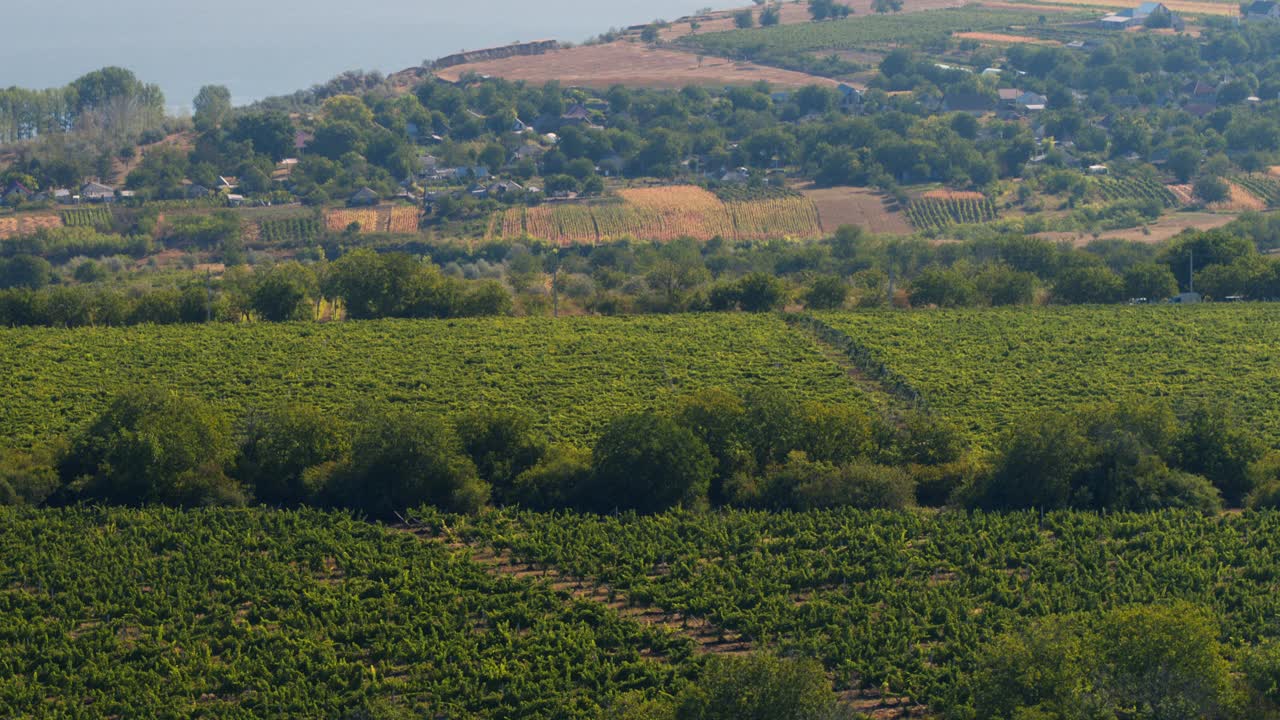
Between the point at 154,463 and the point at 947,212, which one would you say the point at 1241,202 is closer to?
the point at 947,212

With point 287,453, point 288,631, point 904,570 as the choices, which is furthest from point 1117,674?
point 287,453

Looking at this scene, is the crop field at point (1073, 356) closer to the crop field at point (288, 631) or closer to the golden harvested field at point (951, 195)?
the crop field at point (288, 631)

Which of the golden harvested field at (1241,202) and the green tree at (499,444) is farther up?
the green tree at (499,444)

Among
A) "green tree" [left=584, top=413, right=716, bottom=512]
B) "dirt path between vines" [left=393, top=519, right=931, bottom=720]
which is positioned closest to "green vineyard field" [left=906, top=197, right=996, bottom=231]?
"green tree" [left=584, top=413, right=716, bottom=512]

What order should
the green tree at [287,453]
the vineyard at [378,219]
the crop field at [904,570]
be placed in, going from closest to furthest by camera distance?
the crop field at [904,570]
the green tree at [287,453]
the vineyard at [378,219]

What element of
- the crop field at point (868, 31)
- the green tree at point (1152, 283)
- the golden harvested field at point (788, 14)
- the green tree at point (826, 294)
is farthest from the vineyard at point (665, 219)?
the golden harvested field at point (788, 14)

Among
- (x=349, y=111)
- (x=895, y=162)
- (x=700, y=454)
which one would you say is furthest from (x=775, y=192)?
(x=700, y=454)
